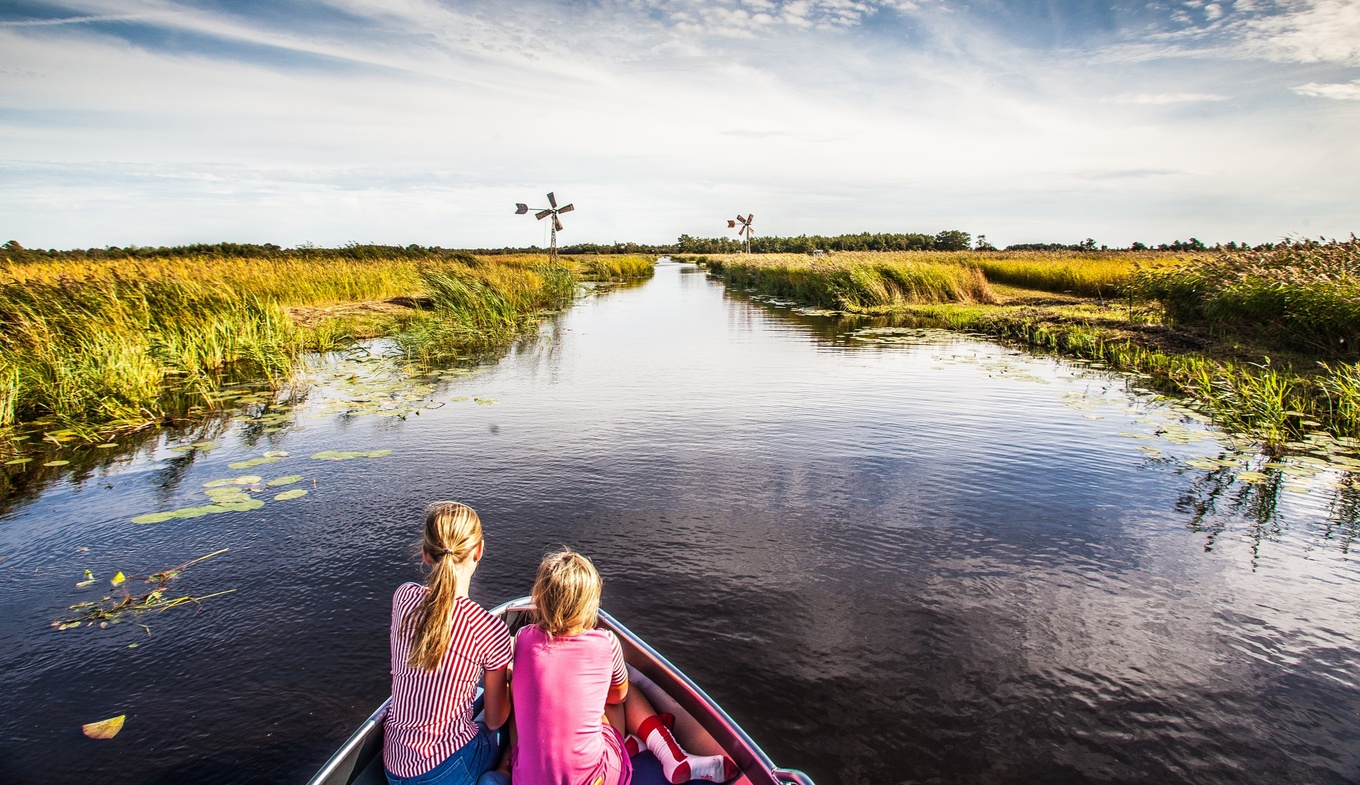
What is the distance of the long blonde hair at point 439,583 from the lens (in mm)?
2717

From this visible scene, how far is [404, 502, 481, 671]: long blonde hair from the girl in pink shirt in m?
0.31

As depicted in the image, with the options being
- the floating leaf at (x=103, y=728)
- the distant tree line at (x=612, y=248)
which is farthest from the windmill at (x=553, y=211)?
the floating leaf at (x=103, y=728)

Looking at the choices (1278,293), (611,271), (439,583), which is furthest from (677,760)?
(611,271)

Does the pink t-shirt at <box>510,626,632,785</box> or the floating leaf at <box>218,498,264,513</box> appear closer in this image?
the pink t-shirt at <box>510,626,632,785</box>

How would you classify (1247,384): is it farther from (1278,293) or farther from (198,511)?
(198,511)

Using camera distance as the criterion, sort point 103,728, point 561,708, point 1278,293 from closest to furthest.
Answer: point 561,708
point 103,728
point 1278,293

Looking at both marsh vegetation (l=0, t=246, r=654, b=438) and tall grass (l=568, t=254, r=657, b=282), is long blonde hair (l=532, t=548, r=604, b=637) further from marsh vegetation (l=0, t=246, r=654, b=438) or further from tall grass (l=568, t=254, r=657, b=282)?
tall grass (l=568, t=254, r=657, b=282)

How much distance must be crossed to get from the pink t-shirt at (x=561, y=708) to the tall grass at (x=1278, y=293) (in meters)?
14.2

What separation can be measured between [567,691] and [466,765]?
2.07 feet

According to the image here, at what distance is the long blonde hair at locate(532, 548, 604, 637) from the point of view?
267 centimetres

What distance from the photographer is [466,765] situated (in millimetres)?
2861

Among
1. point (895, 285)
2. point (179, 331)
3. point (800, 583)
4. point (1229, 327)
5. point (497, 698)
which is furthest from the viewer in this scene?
point (895, 285)

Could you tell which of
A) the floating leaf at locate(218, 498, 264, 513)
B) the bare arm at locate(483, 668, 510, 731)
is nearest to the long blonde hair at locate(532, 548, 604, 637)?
the bare arm at locate(483, 668, 510, 731)

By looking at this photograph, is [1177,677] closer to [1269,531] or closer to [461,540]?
[1269,531]
